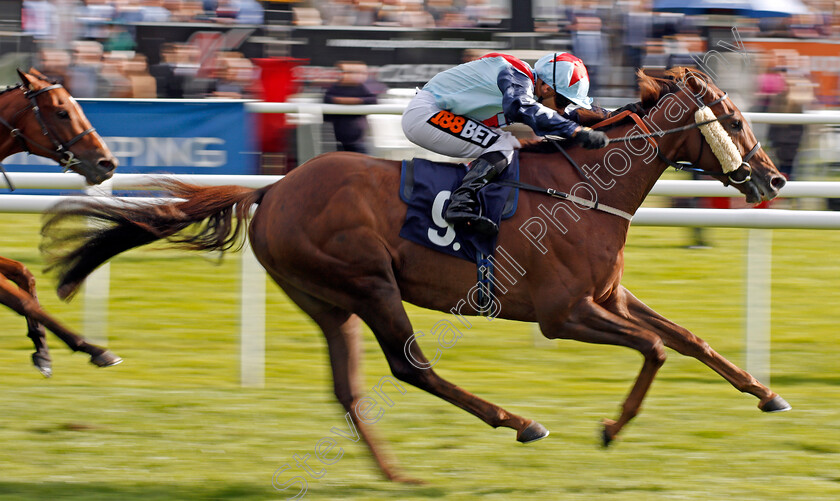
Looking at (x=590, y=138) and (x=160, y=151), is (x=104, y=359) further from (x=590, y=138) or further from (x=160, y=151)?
(x=160, y=151)

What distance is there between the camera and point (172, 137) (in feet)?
22.0

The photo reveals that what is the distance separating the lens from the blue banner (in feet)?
21.9

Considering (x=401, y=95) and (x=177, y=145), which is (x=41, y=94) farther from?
(x=401, y=95)

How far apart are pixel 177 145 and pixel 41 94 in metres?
1.55

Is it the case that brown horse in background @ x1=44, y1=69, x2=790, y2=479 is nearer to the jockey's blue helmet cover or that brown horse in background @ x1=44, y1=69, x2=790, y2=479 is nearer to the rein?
the jockey's blue helmet cover

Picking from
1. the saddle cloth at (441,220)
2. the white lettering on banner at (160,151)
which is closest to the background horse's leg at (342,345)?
the saddle cloth at (441,220)

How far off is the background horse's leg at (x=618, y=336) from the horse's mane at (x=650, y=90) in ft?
2.15

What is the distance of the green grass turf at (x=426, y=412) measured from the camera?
3.83m

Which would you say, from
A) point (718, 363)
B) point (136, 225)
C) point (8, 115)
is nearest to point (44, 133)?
point (8, 115)

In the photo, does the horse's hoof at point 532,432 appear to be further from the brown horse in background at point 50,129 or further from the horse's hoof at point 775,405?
the brown horse in background at point 50,129

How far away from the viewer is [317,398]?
16.3ft

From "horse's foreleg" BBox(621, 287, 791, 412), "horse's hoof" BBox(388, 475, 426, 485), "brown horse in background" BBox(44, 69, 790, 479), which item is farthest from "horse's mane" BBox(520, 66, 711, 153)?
"horse's hoof" BBox(388, 475, 426, 485)

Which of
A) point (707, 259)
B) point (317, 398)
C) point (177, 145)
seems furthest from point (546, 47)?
point (317, 398)

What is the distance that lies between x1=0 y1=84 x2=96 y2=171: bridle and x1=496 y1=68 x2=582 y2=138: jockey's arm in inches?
91.2
